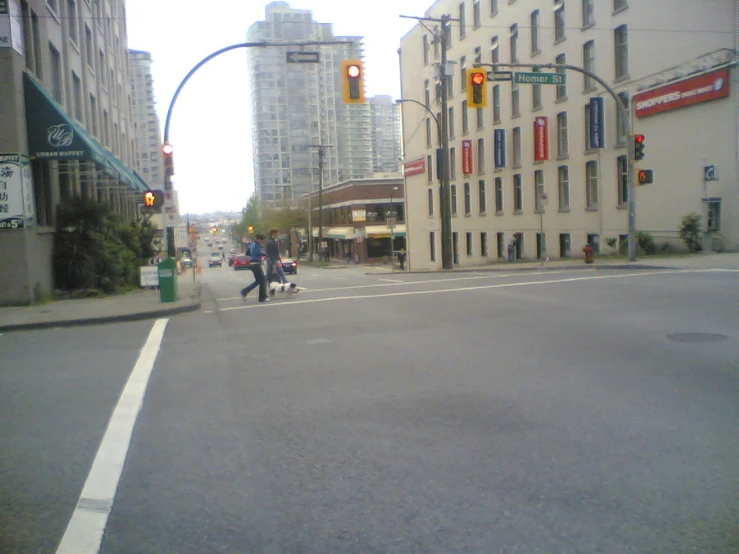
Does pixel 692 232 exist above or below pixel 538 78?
below

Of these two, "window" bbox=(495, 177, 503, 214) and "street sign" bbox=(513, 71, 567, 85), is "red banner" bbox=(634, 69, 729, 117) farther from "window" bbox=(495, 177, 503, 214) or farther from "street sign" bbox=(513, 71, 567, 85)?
"window" bbox=(495, 177, 503, 214)

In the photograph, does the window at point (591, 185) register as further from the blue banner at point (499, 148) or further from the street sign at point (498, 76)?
the street sign at point (498, 76)

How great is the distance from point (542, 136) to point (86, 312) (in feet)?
102

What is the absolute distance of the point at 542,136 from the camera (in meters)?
41.6

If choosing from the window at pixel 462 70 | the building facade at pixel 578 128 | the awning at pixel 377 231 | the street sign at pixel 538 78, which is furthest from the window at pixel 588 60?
the awning at pixel 377 231

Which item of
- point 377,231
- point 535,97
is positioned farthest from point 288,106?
point 535,97

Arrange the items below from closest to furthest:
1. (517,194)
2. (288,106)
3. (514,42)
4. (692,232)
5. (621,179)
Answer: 1. (692,232)
2. (621,179)
3. (514,42)
4. (517,194)
5. (288,106)

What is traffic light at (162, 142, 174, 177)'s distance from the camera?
806 inches

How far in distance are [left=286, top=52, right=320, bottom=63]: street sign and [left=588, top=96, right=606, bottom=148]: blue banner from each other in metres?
21.3

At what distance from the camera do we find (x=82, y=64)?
29.3 metres

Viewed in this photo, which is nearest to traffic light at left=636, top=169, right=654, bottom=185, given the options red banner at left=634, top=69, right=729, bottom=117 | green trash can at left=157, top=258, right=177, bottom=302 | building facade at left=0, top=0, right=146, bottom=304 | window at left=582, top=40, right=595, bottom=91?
red banner at left=634, top=69, right=729, bottom=117

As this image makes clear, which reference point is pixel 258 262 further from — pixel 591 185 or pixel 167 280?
pixel 591 185

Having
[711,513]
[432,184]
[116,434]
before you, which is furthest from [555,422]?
[432,184]

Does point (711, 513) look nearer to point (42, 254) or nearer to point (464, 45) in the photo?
point (42, 254)
